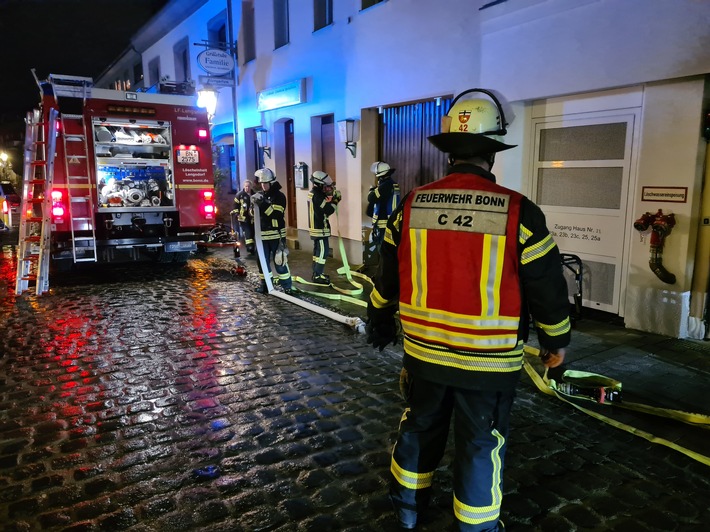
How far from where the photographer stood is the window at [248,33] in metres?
14.6

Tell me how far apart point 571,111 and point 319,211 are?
3.89 m

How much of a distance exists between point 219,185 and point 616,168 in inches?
557

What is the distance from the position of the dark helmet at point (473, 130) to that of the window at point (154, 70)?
2300cm

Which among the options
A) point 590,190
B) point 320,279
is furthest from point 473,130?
point 320,279

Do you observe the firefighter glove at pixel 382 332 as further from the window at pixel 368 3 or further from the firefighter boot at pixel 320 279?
the window at pixel 368 3

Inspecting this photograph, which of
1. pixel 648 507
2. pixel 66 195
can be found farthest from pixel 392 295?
pixel 66 195

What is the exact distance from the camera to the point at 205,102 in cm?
1366

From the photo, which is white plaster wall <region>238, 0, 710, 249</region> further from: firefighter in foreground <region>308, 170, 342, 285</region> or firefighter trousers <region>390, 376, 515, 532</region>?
firefighter trousers <region>390, 376, 515, 532</region>

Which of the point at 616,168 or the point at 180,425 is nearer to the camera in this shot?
the point at 180,425

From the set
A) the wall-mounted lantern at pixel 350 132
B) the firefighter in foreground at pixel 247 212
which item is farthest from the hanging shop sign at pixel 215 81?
the wall-mounted lantern at pixel 350 132

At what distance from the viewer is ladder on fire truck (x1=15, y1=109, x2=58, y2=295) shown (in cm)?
805

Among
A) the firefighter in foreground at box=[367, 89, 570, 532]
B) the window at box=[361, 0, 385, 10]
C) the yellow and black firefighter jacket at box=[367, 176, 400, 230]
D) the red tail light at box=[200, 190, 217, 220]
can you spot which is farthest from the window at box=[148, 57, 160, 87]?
the firefighter in foreground at box=[367, 89, 570, 532]

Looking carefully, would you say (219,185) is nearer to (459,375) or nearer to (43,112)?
(43,112)

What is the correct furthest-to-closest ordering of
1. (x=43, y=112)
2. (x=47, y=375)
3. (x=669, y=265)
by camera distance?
(x=43, y=112) < (x=669, y=265) < (x=47, y=375)
